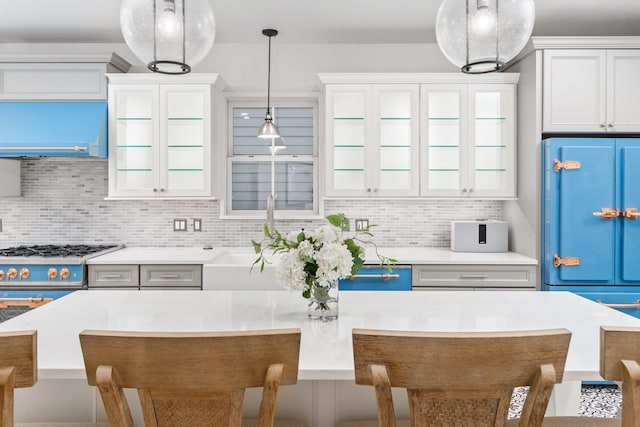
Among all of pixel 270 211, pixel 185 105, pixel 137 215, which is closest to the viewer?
pixel 185 105

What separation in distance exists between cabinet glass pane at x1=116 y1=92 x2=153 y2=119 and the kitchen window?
0.75 meters

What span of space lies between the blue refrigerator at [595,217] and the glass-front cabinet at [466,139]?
49cm

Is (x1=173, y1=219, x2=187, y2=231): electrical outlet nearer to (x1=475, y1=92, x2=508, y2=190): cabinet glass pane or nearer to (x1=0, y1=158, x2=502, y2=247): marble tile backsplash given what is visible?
(x1=0, y1=158, x2=502, y2=247): marble tile backsplash

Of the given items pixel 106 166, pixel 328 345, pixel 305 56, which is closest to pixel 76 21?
pixel 106 166

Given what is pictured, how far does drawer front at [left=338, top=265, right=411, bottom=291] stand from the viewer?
10.8 ft

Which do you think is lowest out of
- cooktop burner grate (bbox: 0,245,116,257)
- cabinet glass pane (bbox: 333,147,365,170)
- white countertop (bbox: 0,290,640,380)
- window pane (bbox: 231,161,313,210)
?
white countertop (bbox: 0,290,640,380)

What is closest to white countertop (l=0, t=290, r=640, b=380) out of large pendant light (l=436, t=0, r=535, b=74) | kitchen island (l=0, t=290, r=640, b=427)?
kitchen island (l=0, t=290, r=640, b=427)

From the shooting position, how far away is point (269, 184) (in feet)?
13.7

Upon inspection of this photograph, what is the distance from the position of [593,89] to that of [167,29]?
9.93 ft

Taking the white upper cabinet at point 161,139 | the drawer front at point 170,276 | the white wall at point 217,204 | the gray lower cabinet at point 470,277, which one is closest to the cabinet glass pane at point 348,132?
the white wall at point 217,204

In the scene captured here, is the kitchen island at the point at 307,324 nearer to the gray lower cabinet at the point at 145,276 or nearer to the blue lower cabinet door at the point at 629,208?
the gray lower cabinet at the point at 145,276

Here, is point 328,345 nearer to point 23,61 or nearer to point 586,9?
point 586,9

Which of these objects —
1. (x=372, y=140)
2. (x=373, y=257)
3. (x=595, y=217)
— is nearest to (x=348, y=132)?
(x=372, y=140)

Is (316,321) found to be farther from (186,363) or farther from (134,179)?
(134,179)
